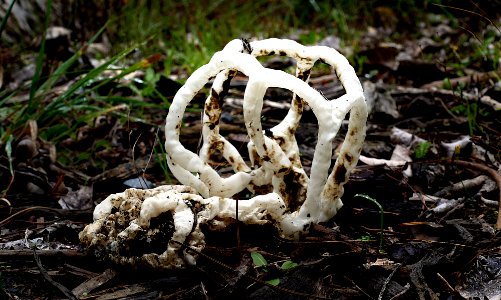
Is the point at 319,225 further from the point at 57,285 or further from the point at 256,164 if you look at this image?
the point at 57,285

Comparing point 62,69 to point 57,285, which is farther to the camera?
point 62,69

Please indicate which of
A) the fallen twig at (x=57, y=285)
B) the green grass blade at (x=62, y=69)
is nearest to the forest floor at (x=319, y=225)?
the fallen twig at (x=57, y=285)

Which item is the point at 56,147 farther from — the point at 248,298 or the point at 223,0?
the point at 223,0

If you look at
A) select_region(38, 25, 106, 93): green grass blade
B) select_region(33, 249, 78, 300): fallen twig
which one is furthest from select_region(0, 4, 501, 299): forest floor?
select_region(38, 25, 106, 93): green grass blade

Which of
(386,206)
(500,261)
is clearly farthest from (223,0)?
(500,261)

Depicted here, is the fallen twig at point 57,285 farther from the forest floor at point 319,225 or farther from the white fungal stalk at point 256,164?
the white fungal stalk at point 256,164

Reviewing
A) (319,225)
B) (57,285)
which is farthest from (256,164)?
(57,285)
